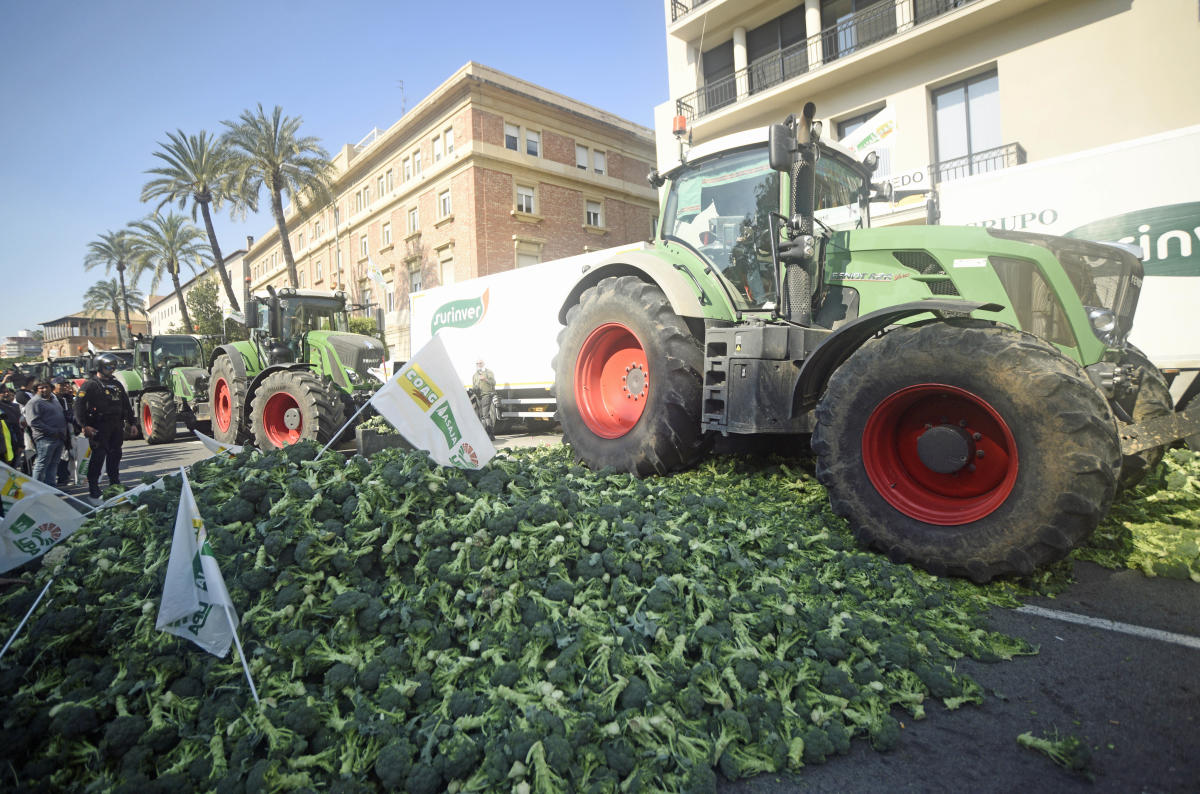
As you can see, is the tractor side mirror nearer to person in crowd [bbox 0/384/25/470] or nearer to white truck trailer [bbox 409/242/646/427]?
white truck trailer [bbox 409/242/646/427]

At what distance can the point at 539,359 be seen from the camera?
11523mm

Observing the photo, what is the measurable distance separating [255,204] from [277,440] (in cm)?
2443

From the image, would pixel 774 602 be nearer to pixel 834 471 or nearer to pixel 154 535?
pixel 834 471

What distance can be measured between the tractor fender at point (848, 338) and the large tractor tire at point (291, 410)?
646 cm

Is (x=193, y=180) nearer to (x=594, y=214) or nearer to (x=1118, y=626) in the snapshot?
(x=594, y=214)

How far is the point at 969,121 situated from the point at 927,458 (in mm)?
14036

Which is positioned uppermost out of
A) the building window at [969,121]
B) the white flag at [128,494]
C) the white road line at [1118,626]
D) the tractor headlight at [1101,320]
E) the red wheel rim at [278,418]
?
the building window at [969,121]

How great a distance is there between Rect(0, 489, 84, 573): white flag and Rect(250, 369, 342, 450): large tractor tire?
4.35 metres

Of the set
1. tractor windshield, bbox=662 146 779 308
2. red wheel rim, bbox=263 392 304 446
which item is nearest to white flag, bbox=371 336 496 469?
tractor windshield, bbox=662 146 779 308

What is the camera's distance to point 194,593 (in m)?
2.35

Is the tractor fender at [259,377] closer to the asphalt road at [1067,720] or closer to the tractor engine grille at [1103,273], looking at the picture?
the asphalt road at [1067,720]

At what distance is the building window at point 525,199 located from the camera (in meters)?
26.5

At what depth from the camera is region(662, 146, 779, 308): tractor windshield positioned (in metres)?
5.11

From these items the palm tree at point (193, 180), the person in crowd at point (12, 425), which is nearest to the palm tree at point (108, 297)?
the palm tree at point (193, 180)
